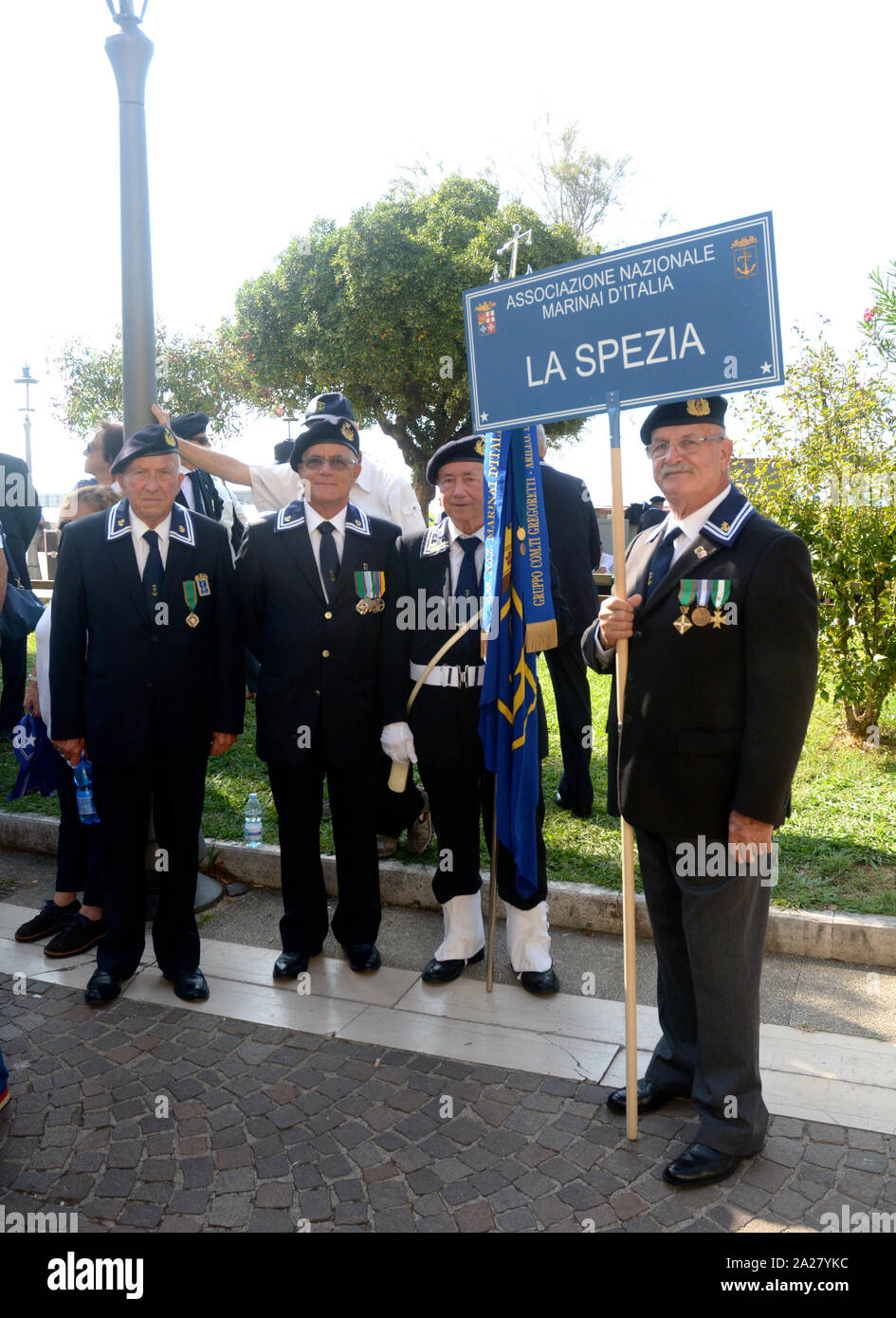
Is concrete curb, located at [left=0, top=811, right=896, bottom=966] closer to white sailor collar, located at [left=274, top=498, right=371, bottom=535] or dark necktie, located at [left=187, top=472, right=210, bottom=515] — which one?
white sailor collar, located at [left=274, top=498, right=371, bottom=535]

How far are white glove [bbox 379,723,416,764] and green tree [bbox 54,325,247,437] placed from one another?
76.4 feet

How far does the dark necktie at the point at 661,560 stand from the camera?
3.17 m

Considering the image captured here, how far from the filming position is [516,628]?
4059 mm

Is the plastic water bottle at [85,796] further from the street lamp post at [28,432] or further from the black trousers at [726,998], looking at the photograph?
the street lamp post at [28,432]

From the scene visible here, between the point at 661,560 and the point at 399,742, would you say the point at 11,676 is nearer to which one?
the point at 399,742

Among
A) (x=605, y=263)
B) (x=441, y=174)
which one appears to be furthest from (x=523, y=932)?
(x=441, y=174)

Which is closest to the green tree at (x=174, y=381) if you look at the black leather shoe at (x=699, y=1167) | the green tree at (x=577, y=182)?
the green tree at (x=577, y=182)

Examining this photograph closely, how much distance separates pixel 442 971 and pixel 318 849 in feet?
2.56

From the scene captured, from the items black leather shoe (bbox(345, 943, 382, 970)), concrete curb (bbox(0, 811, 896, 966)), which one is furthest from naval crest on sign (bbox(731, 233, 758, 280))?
black leather shoe (bbox(345, 943, 382, 970))

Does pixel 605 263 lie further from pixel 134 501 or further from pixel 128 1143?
pixel 128 1143

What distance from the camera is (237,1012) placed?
13.4ft

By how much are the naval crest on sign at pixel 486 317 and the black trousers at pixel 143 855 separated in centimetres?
222

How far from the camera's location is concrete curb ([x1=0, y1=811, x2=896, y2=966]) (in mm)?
4207

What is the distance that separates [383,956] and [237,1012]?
772 mm
